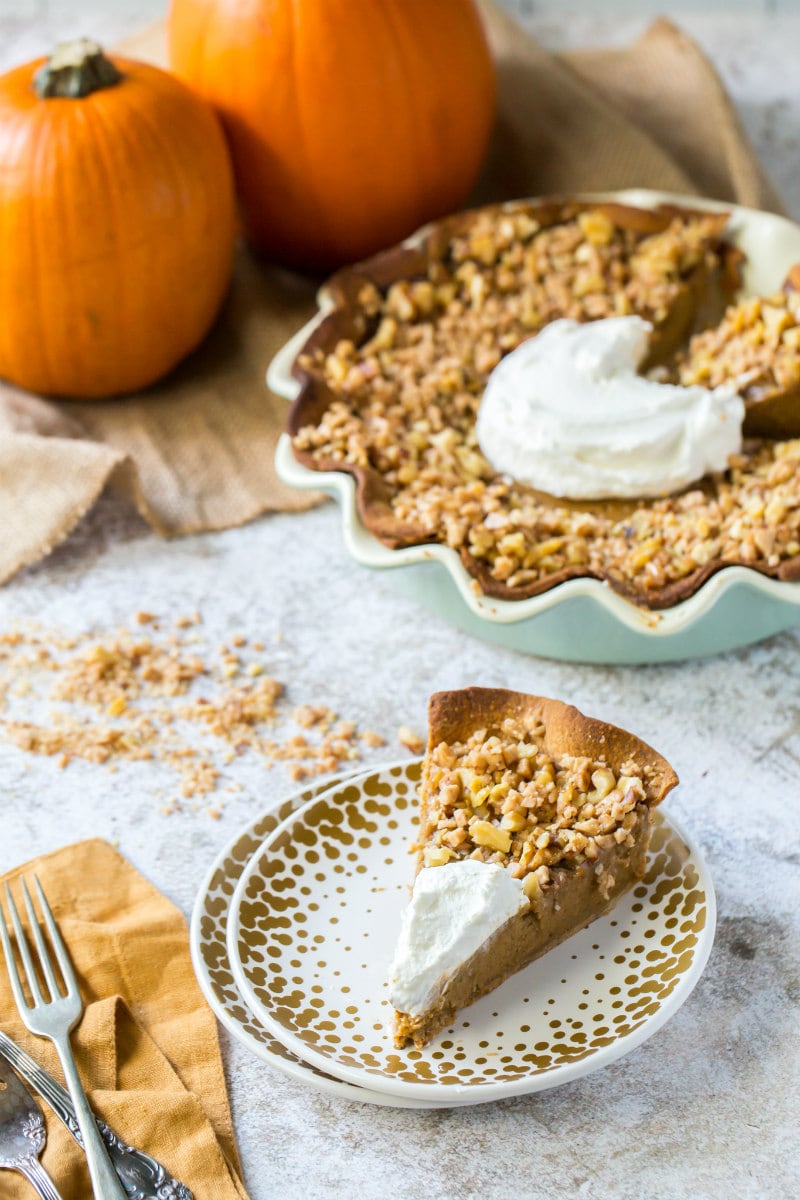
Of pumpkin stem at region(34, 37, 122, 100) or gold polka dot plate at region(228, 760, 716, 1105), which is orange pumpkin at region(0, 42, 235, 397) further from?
gold polka dot plate at region(228, 760, 716, 1105)

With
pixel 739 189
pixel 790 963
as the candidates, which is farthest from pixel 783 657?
pixel 739 189

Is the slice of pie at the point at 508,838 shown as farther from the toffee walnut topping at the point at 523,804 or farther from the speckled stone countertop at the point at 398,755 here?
the speckled stone countertop at the point at 398,755

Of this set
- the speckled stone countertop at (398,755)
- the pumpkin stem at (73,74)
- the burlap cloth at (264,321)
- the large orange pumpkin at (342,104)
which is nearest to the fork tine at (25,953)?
the speckled stone countertop at (398,755)

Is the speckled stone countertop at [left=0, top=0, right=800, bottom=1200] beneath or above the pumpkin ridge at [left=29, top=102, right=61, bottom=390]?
beneath

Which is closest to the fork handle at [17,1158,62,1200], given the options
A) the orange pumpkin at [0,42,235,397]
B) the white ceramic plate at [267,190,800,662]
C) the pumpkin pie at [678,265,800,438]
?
the white ceramic plate at [267,190,800,662]

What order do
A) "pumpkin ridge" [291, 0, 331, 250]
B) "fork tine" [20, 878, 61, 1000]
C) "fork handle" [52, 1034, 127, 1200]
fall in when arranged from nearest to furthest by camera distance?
"fork handle" [52, 1034, 127, 1200]
"fork tine" [20, 878, 61, 1000]
"pumpkin ridge" [291, 0, 331, 250]

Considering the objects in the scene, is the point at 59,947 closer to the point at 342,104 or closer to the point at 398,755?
the point at 398,755

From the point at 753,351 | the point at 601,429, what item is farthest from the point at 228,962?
the point at 753,351
